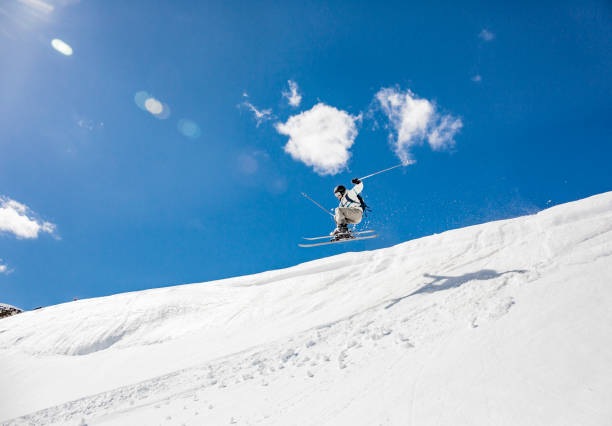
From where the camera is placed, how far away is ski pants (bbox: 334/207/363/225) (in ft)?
45.1

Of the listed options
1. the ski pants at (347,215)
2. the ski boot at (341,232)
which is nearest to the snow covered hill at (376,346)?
the ski boot at (341,232)

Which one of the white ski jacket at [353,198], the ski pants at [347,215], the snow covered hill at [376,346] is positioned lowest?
the snow covered hill at [376,346]

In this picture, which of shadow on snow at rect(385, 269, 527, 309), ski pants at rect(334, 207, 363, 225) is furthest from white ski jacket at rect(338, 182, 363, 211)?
shadow on snow at rect(385, 269, 527, 309)

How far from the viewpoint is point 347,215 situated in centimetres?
1382

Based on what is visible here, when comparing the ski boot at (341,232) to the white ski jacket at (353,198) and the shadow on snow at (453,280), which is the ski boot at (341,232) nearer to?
the white ski jacket at (353,198)

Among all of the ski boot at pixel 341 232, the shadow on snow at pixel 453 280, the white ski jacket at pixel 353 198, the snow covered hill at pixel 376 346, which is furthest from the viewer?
the ski boot at pixel 341 232

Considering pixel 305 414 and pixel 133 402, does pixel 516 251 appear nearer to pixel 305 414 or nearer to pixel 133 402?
pixel 305 414

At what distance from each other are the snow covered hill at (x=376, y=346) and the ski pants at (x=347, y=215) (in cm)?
248

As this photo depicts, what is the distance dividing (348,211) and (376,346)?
24.0 feet

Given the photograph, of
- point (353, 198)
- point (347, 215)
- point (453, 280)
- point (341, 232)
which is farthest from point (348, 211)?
point (453, 280)

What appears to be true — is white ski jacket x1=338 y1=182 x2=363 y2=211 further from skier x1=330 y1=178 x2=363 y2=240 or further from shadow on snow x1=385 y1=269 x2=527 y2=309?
shadow on snow x1=385 y1=269 x2=527 y2=309

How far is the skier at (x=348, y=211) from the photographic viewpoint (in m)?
13.8

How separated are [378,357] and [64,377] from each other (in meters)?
10.8

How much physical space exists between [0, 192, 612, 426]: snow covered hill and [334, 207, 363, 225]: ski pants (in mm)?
2475
